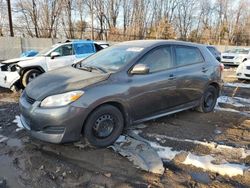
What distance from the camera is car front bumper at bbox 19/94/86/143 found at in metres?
3.48

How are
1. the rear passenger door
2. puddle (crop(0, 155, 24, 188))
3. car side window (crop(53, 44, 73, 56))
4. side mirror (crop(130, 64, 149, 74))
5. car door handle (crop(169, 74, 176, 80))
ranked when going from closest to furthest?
puddle (crop(0, 155, 24, 188)) < side mirror (crop(130, 64, 149, 74)) < car door handle (crop(169, 74, 176, 80)) < the rear passenger door < car side window (crop(53, 44, 73, 56))

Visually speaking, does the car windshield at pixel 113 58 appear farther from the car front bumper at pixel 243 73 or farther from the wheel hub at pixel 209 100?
the car front bumper at pixel 243 73

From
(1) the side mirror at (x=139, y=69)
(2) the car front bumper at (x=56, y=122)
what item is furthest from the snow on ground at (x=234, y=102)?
(2) the car front bumper at (x=56, y=122)

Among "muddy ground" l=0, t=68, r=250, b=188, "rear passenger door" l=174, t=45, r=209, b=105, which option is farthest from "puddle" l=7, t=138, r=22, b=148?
"rear passenger door" l=174, t=45, r=209, b=105

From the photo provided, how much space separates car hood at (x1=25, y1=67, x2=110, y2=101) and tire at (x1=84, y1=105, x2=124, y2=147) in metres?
0.46

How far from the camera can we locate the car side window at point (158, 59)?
445 cm

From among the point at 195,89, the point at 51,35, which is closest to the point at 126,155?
the point at 195,89

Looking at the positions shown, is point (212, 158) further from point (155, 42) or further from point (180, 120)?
point (155, 42)

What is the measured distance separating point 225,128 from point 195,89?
0.97 meters

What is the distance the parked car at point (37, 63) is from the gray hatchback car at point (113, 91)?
3.59 m

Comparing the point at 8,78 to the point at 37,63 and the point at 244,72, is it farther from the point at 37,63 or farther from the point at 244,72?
the point at 244,72

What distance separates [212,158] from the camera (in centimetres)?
373

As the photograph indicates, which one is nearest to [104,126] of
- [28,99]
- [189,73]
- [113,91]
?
[113,91]

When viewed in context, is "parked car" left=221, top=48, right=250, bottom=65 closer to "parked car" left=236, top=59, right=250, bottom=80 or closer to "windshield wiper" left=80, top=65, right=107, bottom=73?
"parked car" left=236, top=59, right=250, bottom=80
